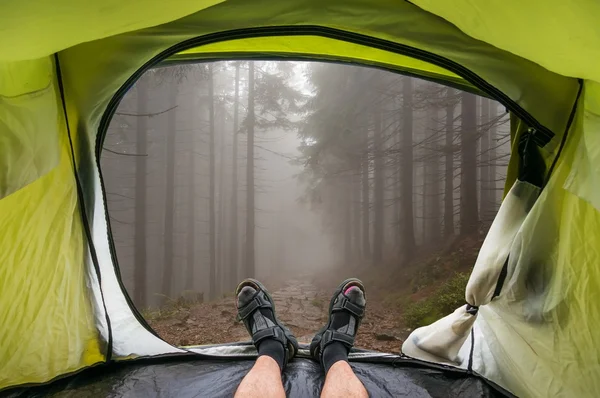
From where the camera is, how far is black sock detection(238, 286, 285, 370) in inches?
46.6

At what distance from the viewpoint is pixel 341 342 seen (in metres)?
1.23

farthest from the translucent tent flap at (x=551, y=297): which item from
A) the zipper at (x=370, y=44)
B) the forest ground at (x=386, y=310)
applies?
the forest ground at (x=386, y=310)

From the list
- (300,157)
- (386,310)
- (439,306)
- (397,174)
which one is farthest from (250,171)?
(439,306)

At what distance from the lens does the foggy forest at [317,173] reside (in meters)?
4.55

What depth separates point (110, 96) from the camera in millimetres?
1040

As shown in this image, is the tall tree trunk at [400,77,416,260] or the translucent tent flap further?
the tall tree trunk at [400,77,416,260]

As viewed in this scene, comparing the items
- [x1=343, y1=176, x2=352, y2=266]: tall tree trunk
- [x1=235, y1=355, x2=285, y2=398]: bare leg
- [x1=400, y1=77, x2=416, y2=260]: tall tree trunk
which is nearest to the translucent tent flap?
[x1=235, y1=355, x2=285, y2=398]: bare leg

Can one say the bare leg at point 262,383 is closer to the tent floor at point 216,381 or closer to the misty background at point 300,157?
the tent floor at point 216,381

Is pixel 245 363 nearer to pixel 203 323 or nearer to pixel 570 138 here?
pixel 570 138

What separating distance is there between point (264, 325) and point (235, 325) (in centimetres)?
303

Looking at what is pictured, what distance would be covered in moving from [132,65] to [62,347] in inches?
36.4

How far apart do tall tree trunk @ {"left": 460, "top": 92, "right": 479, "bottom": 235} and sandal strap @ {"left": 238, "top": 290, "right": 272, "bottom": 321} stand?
4.67 metres

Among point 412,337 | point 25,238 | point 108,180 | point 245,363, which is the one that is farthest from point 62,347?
point 108,180

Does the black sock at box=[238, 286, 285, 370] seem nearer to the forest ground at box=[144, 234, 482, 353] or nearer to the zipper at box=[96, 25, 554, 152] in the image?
the zipper at box=[96, 25, 554, 152]
